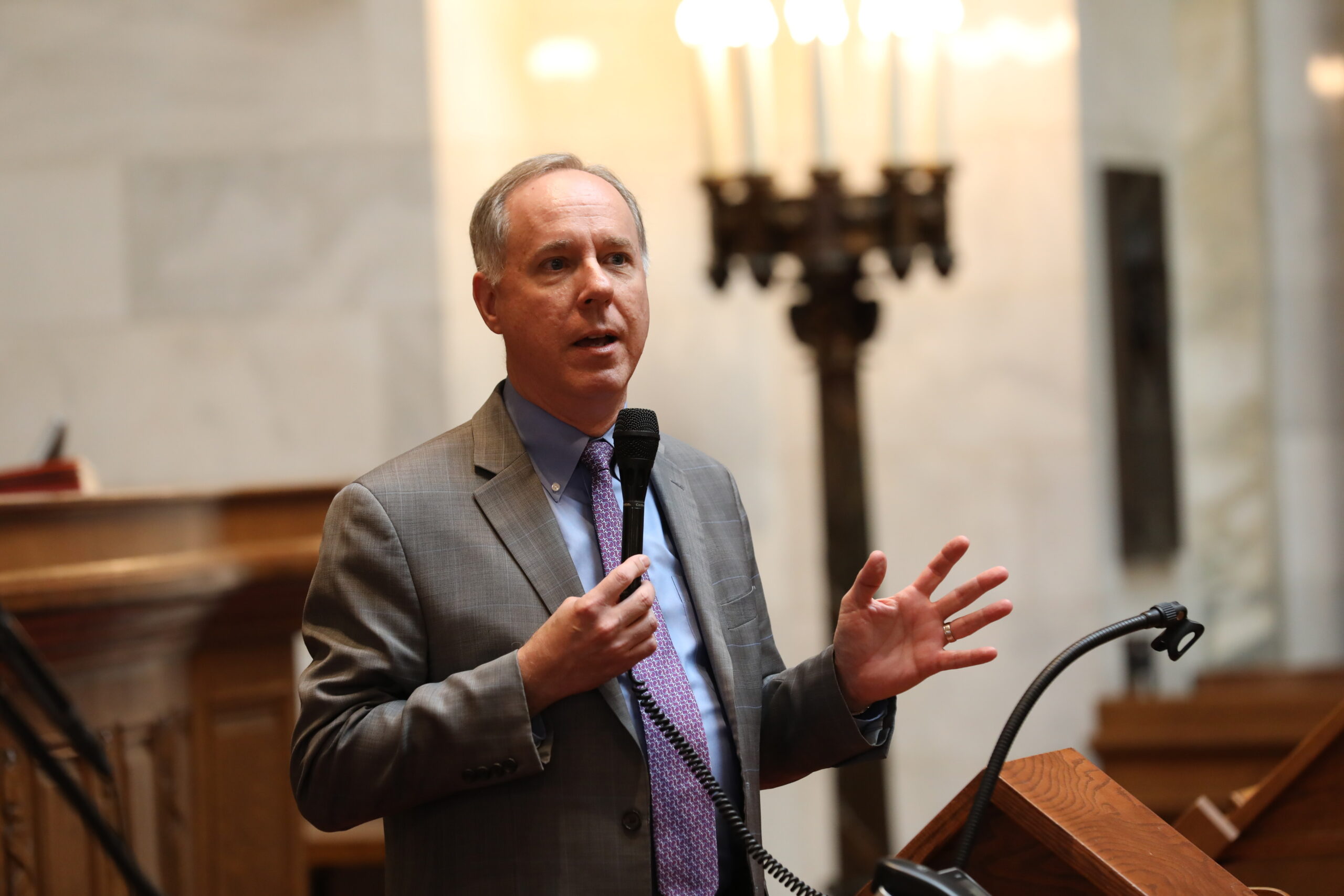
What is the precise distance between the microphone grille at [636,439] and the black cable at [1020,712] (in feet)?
1.67

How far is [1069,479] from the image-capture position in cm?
492

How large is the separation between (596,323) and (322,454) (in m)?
3.02

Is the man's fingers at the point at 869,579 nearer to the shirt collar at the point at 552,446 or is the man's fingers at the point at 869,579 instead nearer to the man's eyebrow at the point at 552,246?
the shirt collar at the point at 552,446

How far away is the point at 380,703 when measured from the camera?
159cm

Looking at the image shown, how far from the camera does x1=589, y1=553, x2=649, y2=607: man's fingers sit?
1473 mm

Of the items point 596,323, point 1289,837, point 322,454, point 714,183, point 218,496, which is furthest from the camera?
point 322,454

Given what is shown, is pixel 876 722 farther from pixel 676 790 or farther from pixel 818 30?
pixel 818 30

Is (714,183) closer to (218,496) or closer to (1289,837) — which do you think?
(218,496)

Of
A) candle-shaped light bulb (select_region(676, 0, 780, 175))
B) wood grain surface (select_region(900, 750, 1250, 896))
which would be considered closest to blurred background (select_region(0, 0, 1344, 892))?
candle-shaped light bulb (select_region(676, 0, 780, 175))

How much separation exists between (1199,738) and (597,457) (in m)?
3.59

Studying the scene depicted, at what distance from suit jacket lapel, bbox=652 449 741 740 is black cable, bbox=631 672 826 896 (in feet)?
0.36

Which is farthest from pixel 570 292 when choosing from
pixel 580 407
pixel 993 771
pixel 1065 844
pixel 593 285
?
pixel 1065 844

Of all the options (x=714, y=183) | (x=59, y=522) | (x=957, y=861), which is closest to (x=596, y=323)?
(x=957, y=861)

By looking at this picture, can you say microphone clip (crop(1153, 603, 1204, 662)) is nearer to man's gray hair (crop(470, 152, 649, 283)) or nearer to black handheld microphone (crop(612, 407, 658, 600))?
black handheld microphone (crop(612, 407, 658, 600))
